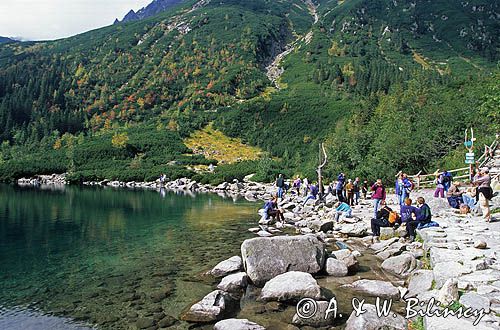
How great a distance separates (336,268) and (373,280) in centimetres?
163

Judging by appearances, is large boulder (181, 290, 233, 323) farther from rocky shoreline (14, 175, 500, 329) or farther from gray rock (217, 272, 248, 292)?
gray rock (217, 272, 248, 292)

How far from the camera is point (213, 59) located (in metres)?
177

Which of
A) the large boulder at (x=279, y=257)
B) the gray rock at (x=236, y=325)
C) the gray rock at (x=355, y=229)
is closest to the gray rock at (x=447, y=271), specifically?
the large boulder at (x=279, y=257)

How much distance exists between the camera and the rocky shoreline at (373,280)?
8.97m

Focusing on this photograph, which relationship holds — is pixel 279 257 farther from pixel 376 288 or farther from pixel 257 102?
pixel 257 102

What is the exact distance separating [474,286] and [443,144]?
34.0 m

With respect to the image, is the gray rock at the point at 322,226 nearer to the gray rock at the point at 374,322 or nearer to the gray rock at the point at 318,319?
the gray rock at the point at 318,319

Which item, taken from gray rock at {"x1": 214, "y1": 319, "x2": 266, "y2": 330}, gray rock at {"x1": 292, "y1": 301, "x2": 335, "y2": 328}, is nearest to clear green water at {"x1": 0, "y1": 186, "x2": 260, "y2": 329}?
gray rock at {"x1": 214, "y1": 319, "x2": 266, "y2": 330}

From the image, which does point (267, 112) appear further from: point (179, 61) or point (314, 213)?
point (314, 213)

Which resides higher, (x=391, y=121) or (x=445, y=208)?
(x=391, y=121)

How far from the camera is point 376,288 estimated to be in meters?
11.9

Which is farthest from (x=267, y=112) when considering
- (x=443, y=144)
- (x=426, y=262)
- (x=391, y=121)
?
(x=426, y=262)

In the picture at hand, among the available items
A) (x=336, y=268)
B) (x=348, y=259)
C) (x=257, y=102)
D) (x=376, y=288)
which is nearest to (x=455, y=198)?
(x=348, y=259)

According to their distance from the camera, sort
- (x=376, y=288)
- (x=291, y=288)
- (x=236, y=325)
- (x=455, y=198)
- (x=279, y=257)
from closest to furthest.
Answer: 1. (x=236, y=325)
2. (x=291, y=288)
3. (x=376, y=288)
4. (x=279, y=257)
5. (x=455, y=198)
